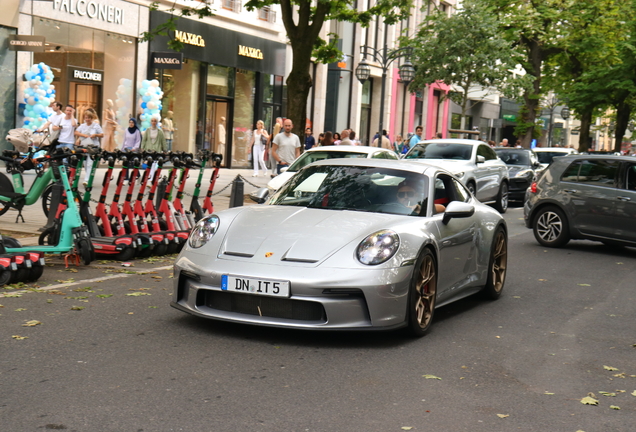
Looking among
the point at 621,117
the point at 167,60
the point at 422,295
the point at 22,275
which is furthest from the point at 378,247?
the point at 621,117

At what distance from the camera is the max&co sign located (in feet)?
86.1

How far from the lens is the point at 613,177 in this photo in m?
13.1

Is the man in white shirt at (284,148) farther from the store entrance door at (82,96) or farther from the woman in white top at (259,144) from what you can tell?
the woman in white top at (259,144)

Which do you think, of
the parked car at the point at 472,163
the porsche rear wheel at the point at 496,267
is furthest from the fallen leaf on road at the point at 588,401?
the parked car at the point at 472,163

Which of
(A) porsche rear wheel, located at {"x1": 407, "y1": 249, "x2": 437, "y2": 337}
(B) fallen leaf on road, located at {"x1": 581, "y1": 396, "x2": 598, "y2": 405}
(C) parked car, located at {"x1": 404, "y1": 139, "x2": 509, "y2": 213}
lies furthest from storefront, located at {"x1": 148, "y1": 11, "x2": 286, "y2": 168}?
(B) fallen leaf on road, located at {"x1": 581, "y1": 396, "x2": 598, "y2": 405}

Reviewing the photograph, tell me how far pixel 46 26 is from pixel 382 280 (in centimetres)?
1928

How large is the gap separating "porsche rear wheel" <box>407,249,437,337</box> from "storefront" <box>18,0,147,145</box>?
17.9m

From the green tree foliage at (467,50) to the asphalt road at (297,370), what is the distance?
23.6 meters

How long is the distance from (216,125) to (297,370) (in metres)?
26.2

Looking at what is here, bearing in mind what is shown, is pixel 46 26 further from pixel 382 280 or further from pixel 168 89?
pixel 382 280

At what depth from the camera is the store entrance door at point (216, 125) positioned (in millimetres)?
30422

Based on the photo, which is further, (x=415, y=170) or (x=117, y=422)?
A: (x=415, y=170)

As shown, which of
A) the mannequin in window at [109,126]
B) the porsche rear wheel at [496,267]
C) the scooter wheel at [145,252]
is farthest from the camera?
the mannequin in window at [109,126]

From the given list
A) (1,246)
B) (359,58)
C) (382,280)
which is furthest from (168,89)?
(382,280)
